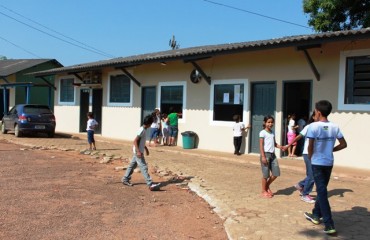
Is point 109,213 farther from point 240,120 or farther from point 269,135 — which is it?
point 240,120

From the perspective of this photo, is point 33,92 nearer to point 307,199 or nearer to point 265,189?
point 265,189

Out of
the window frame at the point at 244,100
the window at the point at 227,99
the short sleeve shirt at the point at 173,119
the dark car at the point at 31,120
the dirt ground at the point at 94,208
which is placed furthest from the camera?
the dark car at the point at 31,120

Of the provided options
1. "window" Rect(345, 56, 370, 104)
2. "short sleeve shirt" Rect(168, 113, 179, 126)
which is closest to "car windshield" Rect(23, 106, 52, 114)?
"short sleeve shirt" Rect(168, 113, 179, 126)

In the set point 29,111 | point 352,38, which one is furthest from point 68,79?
point 352,38

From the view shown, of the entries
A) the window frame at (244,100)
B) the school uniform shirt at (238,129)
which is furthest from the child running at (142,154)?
the window frame at (244,100)

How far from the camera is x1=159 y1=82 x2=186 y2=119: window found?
15383 millimetres

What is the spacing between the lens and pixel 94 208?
21.0 ft

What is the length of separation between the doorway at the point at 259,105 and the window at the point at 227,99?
1.04ft

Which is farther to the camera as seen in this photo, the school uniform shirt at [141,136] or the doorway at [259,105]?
the doorway at [259,105]

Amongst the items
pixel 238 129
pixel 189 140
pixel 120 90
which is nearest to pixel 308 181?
pixel 238 129

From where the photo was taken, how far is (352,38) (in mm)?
9383

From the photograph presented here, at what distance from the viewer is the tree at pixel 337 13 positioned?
58.4 feet

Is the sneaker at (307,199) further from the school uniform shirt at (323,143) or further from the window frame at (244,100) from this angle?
the window frame at (244,100)

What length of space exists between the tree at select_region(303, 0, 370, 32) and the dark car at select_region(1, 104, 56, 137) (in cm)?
1236
